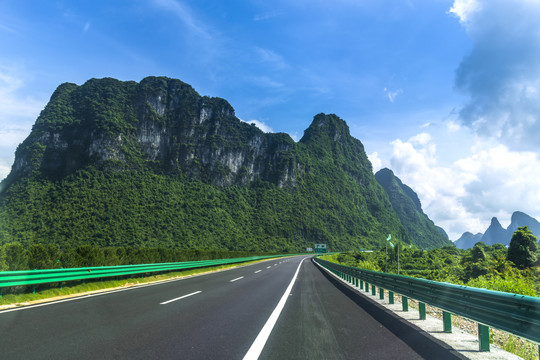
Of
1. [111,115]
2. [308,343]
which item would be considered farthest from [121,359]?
[111,115]

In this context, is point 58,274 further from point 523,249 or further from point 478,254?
point 478,254

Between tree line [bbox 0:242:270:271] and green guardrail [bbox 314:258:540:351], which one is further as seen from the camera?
tree line [bbox 0:242:270:271]

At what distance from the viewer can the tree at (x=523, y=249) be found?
51.7m

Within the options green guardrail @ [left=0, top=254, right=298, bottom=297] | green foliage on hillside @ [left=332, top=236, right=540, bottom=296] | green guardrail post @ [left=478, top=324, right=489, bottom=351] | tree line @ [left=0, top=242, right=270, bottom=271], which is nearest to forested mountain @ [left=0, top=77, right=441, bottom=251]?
green foliage on hillside @ [left=332, top=236, right=540, bottom=296]

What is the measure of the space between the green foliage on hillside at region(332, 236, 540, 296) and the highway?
23.5ft

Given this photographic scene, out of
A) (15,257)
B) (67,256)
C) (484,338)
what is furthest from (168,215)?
(484,338)

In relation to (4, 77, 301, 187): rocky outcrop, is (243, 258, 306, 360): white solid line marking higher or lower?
lower

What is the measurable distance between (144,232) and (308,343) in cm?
9912

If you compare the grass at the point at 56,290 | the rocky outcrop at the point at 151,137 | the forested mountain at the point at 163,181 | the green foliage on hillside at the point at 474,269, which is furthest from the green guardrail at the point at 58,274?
the rocky outcrop at the point at 151,137

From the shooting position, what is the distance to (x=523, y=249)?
52094 mm

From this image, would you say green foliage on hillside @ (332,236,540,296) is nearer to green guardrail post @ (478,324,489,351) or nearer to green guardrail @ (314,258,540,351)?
green guardrail @ (314,258,540,351)

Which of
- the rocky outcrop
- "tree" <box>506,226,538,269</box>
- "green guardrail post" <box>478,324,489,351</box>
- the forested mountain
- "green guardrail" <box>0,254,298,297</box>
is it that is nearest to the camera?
"green guardrail post" <box>478,324,489,351</box>

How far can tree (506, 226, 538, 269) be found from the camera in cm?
5166

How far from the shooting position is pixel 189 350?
4293 millimetres
